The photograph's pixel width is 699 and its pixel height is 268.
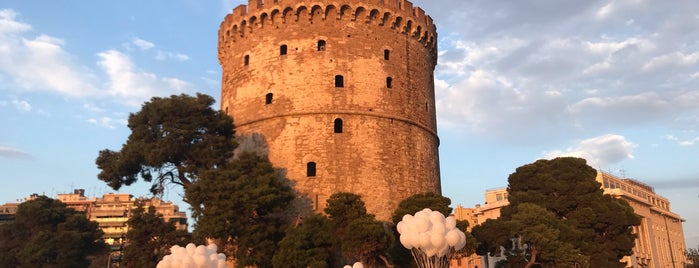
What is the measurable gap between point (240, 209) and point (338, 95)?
20.8 feet

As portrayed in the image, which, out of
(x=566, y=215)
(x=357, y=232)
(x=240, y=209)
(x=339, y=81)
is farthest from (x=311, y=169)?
(x=566, y=215)

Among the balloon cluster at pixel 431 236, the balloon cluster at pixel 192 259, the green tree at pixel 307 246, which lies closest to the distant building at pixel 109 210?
the green tree at pixel 307 246

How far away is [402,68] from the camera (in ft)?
77.1

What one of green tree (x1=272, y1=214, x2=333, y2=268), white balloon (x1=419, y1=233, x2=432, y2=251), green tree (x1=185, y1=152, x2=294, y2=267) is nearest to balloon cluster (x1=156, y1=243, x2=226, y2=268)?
white balloon (x1=419, y1=233, x2=432, y2=251)

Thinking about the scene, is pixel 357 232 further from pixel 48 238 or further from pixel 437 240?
pixel 48 238

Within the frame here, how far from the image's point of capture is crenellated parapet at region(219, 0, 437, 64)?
2280 centimetres

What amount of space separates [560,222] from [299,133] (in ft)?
31.8

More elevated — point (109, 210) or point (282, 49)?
point (282, 49)

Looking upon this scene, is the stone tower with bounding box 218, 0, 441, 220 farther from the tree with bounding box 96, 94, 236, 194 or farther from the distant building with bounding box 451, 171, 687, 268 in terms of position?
the distant building with bounding box 451, 171, 687, 268

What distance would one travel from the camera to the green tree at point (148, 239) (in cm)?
1866

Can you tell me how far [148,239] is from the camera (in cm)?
1905

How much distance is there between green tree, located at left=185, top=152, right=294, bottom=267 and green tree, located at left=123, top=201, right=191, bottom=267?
5.63ft

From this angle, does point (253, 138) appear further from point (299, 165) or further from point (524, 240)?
point (524, 240)

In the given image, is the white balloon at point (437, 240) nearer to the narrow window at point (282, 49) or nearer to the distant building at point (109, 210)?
the narrow window at point (282, 49)
